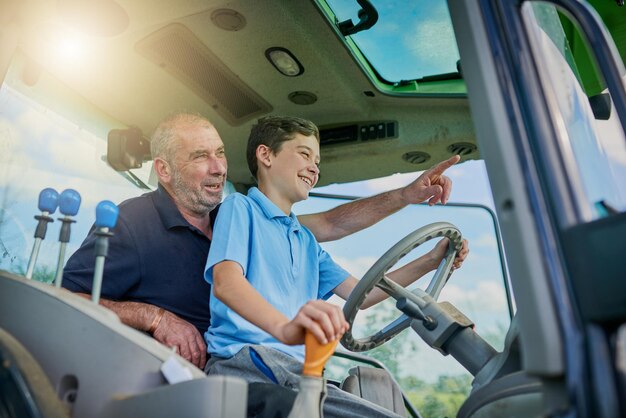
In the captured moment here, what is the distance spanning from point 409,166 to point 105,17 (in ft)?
4.50

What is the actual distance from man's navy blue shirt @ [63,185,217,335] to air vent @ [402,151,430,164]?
3.24ft

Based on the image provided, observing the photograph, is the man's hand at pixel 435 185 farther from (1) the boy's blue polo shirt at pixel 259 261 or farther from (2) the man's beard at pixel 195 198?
(2) the man's beard at pixel 195 198

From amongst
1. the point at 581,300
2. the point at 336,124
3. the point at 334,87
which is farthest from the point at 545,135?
the point at 336,124

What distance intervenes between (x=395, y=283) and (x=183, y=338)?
70 centimetres

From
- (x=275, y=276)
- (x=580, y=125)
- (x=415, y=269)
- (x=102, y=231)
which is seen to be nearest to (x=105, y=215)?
(x=102, y=231)

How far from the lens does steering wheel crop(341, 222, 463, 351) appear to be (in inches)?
60.0

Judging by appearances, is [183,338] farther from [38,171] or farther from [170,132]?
[170,132]

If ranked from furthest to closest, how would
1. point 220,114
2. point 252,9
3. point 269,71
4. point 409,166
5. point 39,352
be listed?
point 409,166, point 220,114, point 269,71, point 252,9, point 39,352

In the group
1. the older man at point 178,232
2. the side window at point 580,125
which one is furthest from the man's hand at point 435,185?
the side window at point 580,125

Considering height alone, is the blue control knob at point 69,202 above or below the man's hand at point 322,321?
above

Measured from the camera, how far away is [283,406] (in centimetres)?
126

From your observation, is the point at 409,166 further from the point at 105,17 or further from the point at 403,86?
the point at 105,17

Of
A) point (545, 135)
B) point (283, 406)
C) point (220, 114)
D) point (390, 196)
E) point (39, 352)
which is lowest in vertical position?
point (283, 406)

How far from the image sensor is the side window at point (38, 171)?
1909 millimetres
